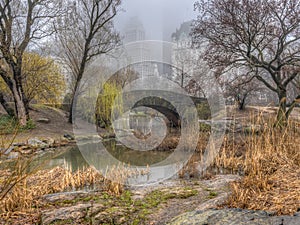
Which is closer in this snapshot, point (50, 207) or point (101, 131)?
point (50, 207)

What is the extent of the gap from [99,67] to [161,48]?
5.39m

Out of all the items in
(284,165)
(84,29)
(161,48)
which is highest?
(84,29)

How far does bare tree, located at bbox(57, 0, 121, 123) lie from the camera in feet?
43.9

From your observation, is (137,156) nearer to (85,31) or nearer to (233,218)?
(233,218)

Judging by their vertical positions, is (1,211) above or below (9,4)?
below

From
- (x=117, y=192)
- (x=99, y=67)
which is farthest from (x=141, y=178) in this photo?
(x=99, y=67)

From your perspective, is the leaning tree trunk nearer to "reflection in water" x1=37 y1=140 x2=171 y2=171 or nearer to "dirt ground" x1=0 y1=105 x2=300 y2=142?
"dirt ground" x1=0 y1=105 x2=300 y2=142

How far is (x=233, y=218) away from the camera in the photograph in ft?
7.16

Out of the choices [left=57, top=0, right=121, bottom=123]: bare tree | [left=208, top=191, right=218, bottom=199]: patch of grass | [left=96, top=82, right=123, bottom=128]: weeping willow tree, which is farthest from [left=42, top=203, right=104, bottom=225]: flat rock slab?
[left=57, top=0, right=121, bottom=123]: bare tree

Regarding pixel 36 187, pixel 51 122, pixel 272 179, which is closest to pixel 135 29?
pixel 51 122

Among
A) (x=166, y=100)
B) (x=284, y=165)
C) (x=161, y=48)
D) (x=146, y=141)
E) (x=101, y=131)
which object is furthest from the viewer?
(x=101, y=131)

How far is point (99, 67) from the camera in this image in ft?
47.0

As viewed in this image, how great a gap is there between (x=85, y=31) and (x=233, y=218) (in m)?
13.6

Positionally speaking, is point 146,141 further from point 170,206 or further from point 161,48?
point 170,206
